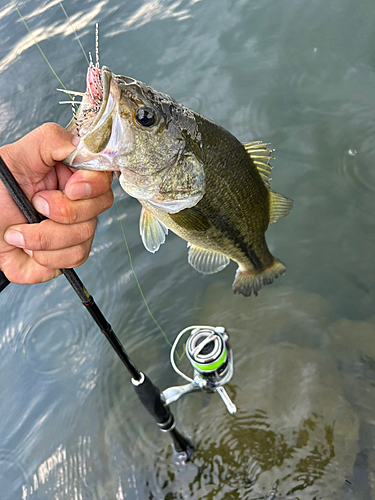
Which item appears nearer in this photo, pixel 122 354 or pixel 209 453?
Answer: pixel 122 354

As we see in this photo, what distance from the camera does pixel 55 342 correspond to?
3854 mm

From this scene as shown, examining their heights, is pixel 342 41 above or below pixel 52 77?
below

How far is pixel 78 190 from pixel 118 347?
1.02 m

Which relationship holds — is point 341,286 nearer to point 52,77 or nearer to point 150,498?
point 150,498

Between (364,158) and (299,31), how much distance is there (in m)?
2.39

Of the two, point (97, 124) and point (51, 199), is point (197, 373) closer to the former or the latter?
point (51, 199)

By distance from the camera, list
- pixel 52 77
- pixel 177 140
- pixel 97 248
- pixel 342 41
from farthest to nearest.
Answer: pixel 52 77 < pixel 342 41 < pixel 97 248 < pixel 177 140

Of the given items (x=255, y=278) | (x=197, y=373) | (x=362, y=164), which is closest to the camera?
(x=197, y=373)

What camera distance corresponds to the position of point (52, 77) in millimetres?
5719

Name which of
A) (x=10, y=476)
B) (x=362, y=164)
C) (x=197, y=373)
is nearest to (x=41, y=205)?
(x=197, y=373)

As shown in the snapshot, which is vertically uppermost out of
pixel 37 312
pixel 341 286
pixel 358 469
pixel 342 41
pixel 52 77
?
pixel 52 77

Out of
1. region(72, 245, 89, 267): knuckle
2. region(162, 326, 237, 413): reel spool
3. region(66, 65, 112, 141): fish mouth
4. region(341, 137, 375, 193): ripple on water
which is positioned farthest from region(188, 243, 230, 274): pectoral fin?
region(341, 137, 375, 193): ripple on water

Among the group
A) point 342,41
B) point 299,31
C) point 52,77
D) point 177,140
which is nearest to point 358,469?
point 177,140

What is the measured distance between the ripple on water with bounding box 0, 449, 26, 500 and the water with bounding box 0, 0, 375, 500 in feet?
0.04
